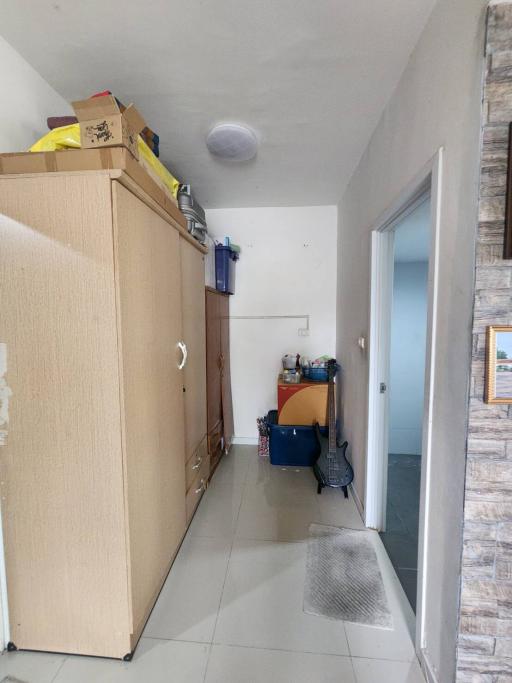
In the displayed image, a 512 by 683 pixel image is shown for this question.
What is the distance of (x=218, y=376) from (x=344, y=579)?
1702 mm

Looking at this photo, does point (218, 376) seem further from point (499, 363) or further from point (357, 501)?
point (499, 363)

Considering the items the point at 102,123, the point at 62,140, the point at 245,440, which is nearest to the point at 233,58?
the point at 102,123

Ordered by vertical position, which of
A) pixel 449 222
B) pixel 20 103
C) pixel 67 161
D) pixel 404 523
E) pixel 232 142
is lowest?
pixel 404 523

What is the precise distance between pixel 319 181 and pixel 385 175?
963 mm

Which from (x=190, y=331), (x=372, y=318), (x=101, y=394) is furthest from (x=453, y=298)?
(x=190, y=331)

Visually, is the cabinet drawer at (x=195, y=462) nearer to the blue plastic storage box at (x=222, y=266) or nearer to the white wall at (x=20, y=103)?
the white wall at (x=20, y=103)

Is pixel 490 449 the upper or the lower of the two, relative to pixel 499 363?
lower

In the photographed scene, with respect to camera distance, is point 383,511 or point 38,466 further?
point 383,511

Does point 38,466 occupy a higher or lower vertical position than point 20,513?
higher

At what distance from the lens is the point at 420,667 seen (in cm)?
116

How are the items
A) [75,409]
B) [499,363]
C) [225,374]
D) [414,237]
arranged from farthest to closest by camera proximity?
[225,374] < [414,237] < [75,409] < [499,363]

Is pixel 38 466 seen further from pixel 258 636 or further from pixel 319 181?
pixel 319 181

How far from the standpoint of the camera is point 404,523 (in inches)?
78.2

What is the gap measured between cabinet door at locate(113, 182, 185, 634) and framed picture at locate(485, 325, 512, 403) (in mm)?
1191
